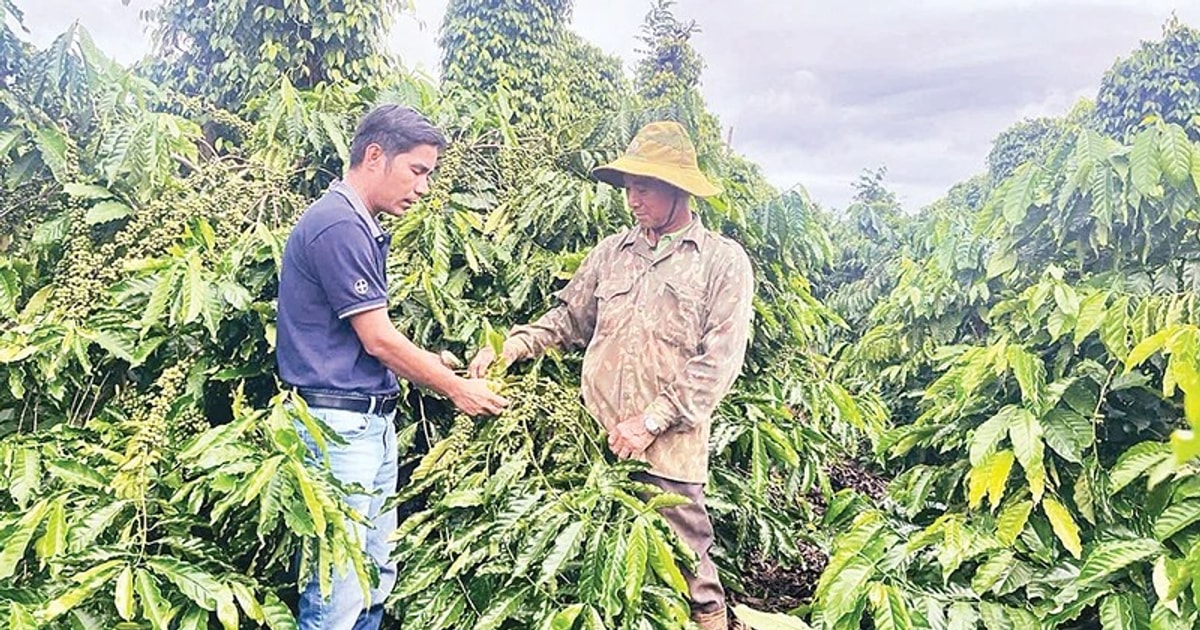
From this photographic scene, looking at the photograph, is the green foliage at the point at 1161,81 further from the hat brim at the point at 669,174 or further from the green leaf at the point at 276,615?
the green leaf at the point at 276,615

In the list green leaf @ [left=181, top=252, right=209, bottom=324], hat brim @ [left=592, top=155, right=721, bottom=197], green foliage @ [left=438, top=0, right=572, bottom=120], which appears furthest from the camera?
green foliage @ [left=438, top=0, right=572, bottom=120]

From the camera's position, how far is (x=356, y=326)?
67.0 inches

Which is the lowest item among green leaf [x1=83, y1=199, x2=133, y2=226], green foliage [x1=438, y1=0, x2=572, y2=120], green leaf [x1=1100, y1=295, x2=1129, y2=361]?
green leaf [x1=1100, y1=295, x2=1129, y2=361]

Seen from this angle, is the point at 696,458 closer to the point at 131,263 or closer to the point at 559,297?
the point at 559,297

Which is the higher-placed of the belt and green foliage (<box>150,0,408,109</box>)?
green foliage (<box>150,0,408,109</box>)

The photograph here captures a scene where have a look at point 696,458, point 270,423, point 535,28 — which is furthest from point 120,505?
point 535,28

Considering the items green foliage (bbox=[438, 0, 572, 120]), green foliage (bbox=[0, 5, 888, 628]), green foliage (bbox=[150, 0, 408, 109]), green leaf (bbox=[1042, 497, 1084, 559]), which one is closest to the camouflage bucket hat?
green foliage (bbox=[0, 5, 888, 628])

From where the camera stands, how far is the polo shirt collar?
1764 millimetres

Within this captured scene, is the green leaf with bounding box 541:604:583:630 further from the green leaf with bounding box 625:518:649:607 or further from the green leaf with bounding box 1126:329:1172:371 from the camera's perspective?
the green leaf with bounding box 1126:329:1172:371

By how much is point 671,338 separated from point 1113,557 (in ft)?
3.26

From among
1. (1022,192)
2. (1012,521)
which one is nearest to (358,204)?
(1012,521)

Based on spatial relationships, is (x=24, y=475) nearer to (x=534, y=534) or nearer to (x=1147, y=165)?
(x=534, y=534)

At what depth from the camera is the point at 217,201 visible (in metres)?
2.33

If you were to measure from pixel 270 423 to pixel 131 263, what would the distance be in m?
0.79
